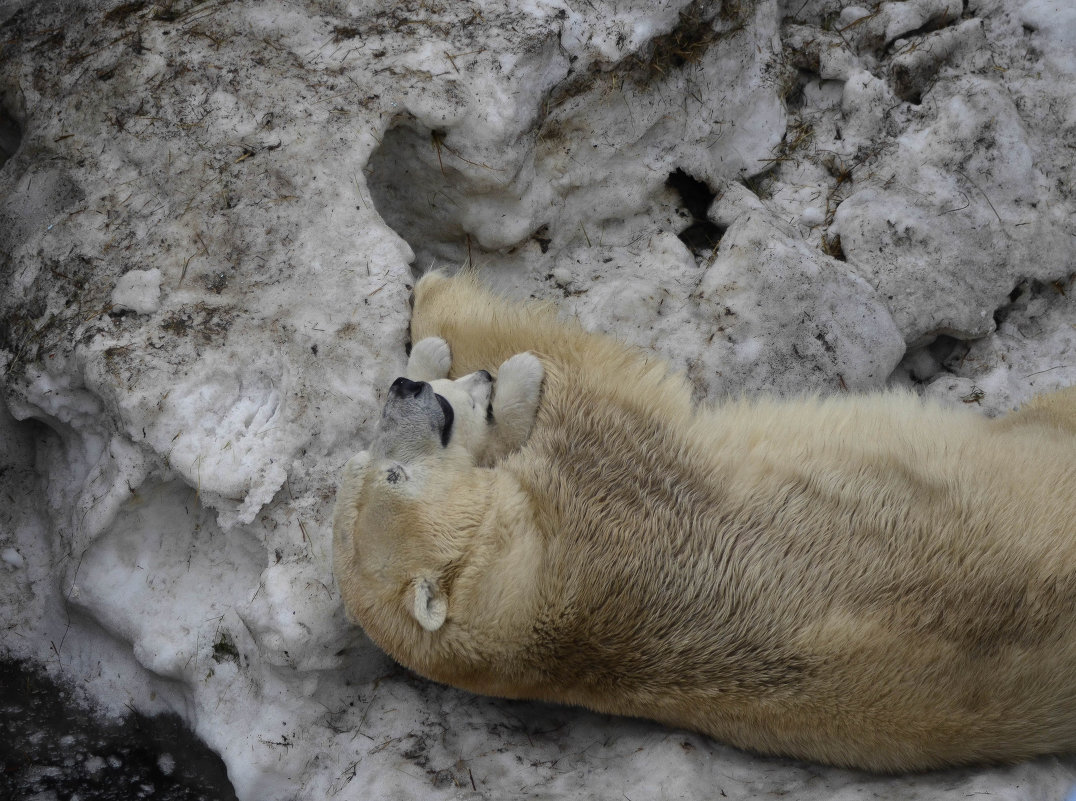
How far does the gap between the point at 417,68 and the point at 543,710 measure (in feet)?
9.23

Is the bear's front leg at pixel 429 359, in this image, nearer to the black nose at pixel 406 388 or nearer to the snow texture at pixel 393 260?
the snow texture at pixel 393 260

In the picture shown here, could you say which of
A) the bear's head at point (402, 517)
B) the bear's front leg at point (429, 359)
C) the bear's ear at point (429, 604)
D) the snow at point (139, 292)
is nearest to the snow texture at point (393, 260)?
the snow at point (139, 292)

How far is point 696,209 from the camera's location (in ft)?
15.5

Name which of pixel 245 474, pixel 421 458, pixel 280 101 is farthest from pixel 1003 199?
pixel 245 474

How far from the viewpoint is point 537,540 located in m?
3.12

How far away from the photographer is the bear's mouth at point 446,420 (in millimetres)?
3248

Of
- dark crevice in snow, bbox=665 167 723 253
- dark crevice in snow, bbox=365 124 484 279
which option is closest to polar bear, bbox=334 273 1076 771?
dark crevice in snow, bbox=365 124 484 279

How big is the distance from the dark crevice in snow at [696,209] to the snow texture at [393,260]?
2 cm

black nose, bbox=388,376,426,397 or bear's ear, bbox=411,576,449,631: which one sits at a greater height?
black nose, bbox=388,376,426,397

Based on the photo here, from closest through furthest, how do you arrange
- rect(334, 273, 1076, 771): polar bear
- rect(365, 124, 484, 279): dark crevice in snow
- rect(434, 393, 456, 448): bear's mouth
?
rect(334, 273, 1076, 771): polar bear, rect(434, 393, 456, 448): bear's mouth, rect(365, 124, 484, 279): dark crevice in snow

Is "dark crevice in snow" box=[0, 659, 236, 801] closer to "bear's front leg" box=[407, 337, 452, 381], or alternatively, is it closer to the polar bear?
the polar bear

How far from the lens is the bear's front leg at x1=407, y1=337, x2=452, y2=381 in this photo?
3.60 meters

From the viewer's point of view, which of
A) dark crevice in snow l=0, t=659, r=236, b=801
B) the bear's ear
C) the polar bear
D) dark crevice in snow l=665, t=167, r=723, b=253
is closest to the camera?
the polar bear

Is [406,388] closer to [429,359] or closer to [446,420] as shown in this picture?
[446,420]
